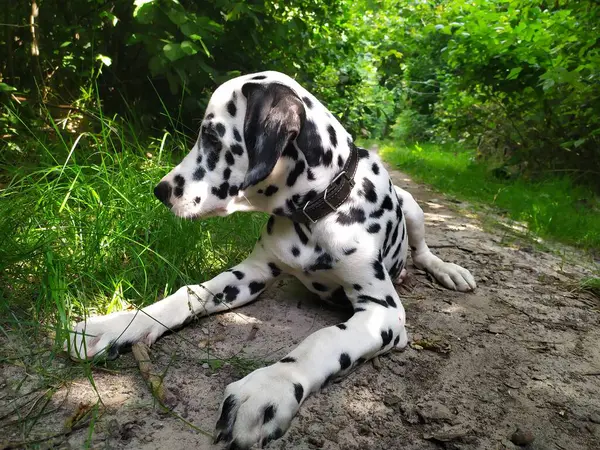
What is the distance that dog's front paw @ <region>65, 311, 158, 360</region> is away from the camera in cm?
197

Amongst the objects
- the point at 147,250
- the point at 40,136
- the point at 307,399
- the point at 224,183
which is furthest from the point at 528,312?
the point at 40,136

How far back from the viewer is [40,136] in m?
3.78

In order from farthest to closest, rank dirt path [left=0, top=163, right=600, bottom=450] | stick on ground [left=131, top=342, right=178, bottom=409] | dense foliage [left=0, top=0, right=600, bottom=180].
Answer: dense foliage [left=0, top=0, right=600, bottom=180] < stick on ground [left=131, top=342, right=178, bottom=409] < dirt path [left=0, top=163, right=600, bottom=450]

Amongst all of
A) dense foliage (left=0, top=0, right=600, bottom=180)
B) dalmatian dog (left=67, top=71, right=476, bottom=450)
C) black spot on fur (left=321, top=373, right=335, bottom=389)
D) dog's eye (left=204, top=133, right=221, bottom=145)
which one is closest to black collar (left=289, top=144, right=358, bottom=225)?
dalmatian dog (left=67, top=71, right=476, bottom=450)

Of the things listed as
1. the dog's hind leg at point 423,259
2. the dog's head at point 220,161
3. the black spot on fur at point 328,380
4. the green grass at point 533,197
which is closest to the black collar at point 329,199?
the dog's head at point 220,161

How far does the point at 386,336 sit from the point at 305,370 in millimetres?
503

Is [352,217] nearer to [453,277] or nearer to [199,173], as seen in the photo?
[199,173]

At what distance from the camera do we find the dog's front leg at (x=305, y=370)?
162 cm

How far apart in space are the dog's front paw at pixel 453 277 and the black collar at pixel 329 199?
1224 mm

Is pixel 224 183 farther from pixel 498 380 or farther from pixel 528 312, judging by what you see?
pixel 528 312

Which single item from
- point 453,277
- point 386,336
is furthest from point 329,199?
point 453,277

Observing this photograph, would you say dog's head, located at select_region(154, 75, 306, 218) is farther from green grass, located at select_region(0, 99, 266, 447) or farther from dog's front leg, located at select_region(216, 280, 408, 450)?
dog's front leg, located at select_region(216, 280, 408, 450)

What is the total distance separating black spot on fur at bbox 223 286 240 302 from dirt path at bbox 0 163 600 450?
0.09 metres

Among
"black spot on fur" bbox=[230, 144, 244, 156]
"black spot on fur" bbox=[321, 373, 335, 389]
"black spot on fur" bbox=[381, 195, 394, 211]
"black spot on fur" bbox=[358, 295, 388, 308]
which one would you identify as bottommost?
"black spot on fur" bbox=[321, 373, 335, 389]
